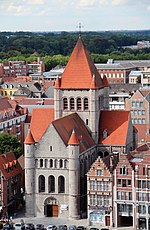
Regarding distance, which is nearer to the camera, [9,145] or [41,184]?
[41,184]

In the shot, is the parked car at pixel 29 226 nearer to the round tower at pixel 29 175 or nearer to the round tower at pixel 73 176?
the round tower at pixel 29 175

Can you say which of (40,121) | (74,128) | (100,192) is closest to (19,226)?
(100,192)

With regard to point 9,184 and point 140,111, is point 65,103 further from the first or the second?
point 140,111

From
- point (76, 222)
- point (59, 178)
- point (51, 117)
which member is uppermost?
point (51, 117)

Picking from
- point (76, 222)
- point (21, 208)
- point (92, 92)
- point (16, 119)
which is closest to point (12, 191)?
point (21, 208)

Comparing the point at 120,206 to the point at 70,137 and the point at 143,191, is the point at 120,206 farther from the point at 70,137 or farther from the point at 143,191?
the point at 70,137

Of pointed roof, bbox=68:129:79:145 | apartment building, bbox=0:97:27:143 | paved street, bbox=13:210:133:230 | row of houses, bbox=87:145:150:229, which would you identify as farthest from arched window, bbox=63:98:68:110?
apartment building, bbox=0:97:27:143
